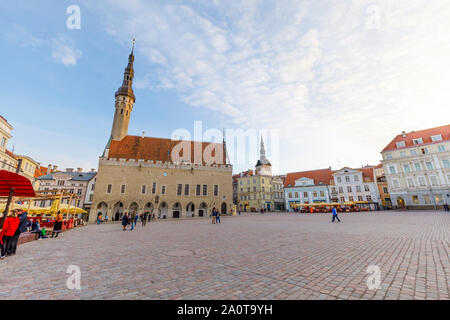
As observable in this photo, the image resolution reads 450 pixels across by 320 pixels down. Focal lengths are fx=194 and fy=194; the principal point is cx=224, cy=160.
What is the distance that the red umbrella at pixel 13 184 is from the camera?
8048 mm

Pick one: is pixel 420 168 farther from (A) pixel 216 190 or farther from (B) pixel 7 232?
(B) pixel 7 232

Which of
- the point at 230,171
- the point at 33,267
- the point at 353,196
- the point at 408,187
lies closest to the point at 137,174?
the point at 230,171

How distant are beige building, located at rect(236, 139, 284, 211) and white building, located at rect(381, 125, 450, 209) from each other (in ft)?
96.8

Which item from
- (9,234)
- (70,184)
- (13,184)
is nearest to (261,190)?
(70,184)

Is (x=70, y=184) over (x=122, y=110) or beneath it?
beneath

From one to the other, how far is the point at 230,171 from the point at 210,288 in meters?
39.5

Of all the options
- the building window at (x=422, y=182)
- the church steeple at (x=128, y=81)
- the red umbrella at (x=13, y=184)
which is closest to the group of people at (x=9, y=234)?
the red umbrella at (x=13, y=184)

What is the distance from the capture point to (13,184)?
8242 millimetres

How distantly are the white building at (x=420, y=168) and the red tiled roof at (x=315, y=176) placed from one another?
42.2 feet

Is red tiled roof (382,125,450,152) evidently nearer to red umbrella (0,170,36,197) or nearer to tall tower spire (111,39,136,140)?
red umbrella (0,170,36,197)

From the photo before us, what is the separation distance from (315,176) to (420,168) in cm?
2045

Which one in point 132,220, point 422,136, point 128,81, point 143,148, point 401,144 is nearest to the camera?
point 132,220

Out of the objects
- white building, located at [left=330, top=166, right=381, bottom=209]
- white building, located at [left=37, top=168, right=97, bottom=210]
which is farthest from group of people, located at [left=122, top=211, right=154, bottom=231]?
white building, located at [left=330, top=166, right=381, bottom=209]
